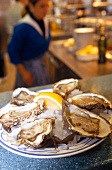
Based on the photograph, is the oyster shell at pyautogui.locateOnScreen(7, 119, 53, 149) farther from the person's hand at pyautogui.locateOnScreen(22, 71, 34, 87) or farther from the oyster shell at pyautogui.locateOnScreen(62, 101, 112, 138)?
the person's hand at pyautogui.locateOnScreen(22, 71, 34, 87)

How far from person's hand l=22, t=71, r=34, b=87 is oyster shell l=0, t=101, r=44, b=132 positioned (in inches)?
53.0

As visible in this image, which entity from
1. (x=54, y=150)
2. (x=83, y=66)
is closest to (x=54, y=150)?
(x=54, y=150)

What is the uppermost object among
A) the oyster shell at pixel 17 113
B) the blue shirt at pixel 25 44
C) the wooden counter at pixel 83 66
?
the oyster shell at pixel 17 113

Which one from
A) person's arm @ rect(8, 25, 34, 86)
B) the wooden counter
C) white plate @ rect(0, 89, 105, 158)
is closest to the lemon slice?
white plate @ rect(0, 89, 105, 158)

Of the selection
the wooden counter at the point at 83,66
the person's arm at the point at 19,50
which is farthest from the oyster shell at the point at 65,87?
the person's arm at the point at 19,50

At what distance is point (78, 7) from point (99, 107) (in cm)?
225

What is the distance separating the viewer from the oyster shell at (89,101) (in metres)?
0.68

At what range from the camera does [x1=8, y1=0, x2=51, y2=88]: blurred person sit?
1.96 m

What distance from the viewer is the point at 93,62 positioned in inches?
73.0

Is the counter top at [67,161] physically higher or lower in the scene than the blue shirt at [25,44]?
higher

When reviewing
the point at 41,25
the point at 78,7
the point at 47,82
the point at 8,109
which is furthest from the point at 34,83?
the point at 8,109

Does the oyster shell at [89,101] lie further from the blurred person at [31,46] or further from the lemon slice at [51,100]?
the blurred person at [31,46]

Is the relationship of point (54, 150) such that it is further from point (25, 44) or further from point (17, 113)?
point (25, 44)

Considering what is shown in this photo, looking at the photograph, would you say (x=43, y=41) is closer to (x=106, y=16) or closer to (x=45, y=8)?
(x=45, y=8)
